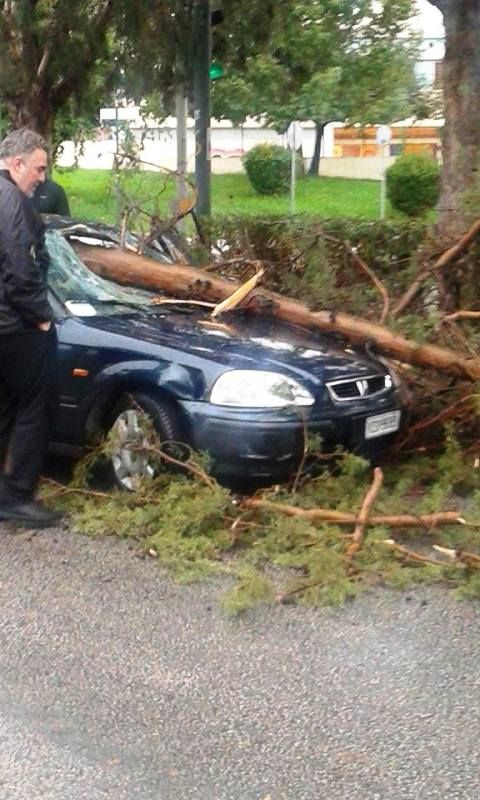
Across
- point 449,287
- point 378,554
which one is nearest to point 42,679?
point 378,554

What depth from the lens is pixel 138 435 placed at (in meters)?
6.55

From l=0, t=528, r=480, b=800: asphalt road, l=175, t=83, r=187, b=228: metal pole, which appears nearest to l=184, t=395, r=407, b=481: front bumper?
l=0, t=528, r=480, b=800: asphalt road

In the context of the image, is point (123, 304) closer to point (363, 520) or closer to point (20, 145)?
point (20, 145)

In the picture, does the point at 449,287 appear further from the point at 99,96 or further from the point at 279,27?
the point at 99,96

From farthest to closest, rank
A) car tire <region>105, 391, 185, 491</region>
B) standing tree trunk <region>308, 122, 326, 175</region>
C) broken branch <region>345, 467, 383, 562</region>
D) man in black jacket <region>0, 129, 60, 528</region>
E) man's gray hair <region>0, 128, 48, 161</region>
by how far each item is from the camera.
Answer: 1. standing tree trunk <region>308, 122, 326, 175</region>
2. car tire <region>105, 391, 185, 491</region>
3. man's gray hair <region>0, 128, 48, 161</region>
4. man in black jacket <region>0, 129, 60, 528</region>
5. broken branch <region>345, 467, 383, 562</region>

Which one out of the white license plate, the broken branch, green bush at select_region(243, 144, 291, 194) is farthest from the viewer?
green bush at select_region(243, 144, 291, 194)

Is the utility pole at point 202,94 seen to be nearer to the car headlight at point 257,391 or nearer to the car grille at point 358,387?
the car grille at point 358,387

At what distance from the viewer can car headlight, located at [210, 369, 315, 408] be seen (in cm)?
630

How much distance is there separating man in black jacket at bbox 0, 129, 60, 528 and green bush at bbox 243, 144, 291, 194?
31.5 m

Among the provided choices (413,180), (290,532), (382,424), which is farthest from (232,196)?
(290,532)

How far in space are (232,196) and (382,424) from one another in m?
15.0

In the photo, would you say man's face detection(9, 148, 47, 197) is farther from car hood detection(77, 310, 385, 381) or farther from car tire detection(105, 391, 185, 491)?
car tire detection(105, 391, 185, 491)

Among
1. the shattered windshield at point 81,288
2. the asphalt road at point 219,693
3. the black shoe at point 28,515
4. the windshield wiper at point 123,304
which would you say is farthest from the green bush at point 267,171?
the asphalt road at point 219,693

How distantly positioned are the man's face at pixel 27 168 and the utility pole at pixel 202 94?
6.41 meters
